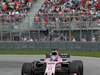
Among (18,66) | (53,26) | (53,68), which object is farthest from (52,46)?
(53,68)

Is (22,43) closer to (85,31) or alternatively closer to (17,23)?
(17,23)

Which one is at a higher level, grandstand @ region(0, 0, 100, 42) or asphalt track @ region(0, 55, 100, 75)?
grandstand @ region(0, 0, 100, 42)

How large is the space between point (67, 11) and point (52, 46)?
4.82 m

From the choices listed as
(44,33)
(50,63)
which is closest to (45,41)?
(44,33)

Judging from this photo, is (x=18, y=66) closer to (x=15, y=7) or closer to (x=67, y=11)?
(x=67, y=11)

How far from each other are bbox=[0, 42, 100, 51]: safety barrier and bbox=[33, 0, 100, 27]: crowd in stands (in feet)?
5.27

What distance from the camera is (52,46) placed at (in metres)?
22.6

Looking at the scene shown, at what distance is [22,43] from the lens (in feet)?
75.4

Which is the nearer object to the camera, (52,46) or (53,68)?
(53,68)

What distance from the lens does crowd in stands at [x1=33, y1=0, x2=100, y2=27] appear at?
22197 millimetres

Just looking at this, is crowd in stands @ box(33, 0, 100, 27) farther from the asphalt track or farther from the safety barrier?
the asphalt track

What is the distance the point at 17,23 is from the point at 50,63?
14211 millimetres

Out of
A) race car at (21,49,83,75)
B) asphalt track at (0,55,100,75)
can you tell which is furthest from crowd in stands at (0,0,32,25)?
race car at (21,49,83,75)

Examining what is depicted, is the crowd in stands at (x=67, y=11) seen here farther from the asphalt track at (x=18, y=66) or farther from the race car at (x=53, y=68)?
the race car at (x=53, y=68)
